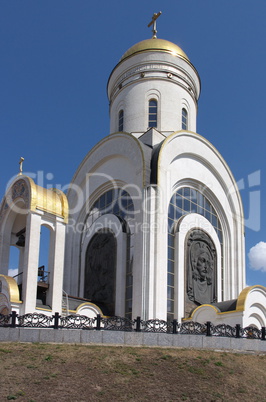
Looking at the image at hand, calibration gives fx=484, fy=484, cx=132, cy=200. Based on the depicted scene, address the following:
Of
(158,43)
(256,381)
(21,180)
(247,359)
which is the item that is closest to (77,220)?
(21,180)

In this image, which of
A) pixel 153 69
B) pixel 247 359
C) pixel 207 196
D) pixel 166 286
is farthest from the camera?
pixel 153 69

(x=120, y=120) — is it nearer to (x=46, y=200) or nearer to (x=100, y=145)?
(x=100, y=145)

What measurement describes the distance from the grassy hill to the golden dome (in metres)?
17.8

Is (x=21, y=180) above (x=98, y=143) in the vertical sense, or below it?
below

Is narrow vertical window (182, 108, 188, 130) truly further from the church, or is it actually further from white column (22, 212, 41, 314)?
white column (22, 212, 41, 314)

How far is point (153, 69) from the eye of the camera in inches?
997

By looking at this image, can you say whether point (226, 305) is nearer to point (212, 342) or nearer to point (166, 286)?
point (166, 286)

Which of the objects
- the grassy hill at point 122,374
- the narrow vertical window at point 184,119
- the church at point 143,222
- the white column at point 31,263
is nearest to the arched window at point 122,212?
the church at point 143,222

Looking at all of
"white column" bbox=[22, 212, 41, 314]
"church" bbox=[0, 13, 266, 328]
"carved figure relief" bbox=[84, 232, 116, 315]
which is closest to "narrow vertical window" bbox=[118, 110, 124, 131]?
"church" bbox=[0, 13, 266, 328]

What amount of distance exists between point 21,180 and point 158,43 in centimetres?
1216

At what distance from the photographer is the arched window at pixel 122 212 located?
64.5 feet

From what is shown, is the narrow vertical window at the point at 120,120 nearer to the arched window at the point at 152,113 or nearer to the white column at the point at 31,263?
the arched window at the point at 152,113

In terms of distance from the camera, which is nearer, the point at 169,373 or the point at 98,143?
the point at 169,373

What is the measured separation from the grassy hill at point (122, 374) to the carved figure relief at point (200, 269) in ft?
24.9
